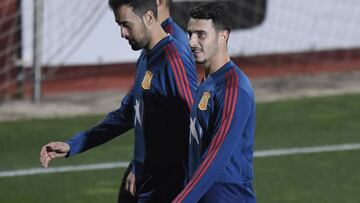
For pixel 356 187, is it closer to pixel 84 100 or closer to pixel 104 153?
pixel 104 153

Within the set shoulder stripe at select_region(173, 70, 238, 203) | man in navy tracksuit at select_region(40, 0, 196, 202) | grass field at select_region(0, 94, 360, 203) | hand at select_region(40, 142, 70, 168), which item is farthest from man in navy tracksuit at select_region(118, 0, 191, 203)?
grass field at select_region(0, 94, 360, 203)

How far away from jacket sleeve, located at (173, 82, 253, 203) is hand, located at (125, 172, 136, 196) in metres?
1.12

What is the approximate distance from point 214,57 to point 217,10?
22 centimetres

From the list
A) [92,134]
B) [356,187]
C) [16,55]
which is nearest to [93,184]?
[356,187]

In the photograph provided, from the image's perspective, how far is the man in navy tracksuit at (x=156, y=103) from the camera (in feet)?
17.6

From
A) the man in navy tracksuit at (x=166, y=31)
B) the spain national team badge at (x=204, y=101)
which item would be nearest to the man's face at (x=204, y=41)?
the spain national team badge at (x=204, y=101)

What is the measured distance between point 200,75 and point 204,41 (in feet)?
25.4

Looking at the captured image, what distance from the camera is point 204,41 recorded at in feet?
15.9

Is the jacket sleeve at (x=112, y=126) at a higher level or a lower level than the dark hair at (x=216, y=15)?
lower

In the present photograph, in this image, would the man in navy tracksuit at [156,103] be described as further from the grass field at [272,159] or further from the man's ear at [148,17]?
the grass field at [272,159]

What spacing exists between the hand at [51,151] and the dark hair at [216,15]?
123 centimetres

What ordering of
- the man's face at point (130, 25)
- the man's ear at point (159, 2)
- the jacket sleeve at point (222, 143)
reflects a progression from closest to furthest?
the jacket sleeve at point (222, 143), the man's face at point (130, 25), the man's ear at point (159, 2)

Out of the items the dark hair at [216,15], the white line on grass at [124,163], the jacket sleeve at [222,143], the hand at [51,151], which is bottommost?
the white line on grass at [124,163]

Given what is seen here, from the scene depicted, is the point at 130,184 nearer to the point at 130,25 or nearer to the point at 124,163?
the point at 130,25
